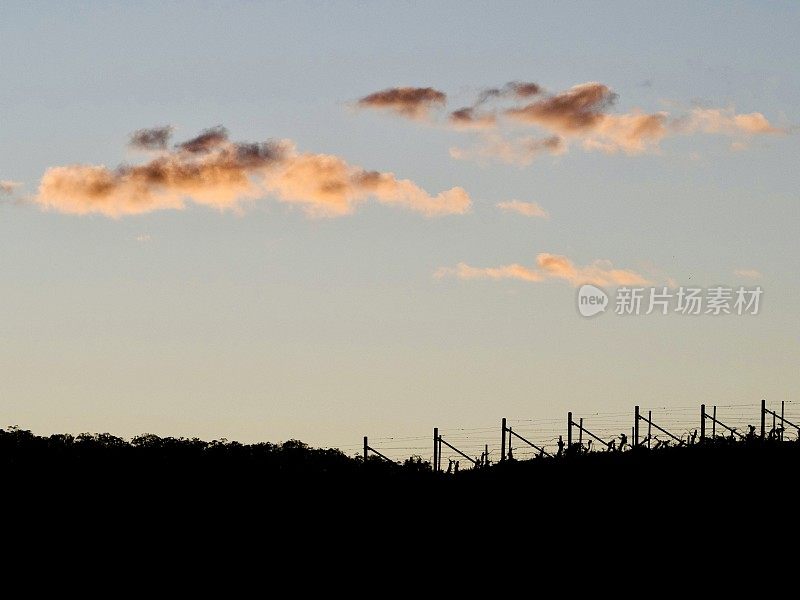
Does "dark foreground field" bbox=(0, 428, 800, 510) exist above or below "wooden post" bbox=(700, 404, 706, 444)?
below

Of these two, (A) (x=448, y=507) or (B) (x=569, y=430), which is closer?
(A) (x=448, y=507)

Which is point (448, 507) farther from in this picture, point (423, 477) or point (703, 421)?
point (703, 421)

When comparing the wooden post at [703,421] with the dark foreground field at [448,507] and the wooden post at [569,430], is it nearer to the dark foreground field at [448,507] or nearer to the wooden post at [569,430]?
the dark foreground field at [448,507]

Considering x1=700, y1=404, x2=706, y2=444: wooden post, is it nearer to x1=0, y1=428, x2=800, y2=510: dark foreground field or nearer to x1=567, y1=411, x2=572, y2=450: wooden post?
x1=0, y1=428, x2=800, y2=510: dark foreground field

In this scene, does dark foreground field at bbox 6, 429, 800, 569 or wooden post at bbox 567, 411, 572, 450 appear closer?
dark foreground field at bbox 6, 429, 800, 569

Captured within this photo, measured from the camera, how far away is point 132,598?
39.1 meters

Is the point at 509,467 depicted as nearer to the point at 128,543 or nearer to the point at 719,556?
the point at 128,543

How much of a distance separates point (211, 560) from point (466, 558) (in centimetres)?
882

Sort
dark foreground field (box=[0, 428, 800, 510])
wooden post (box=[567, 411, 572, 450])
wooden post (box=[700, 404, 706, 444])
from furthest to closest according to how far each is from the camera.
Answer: wooden post (box=[700, 404, 706, 444]) < wooden post (box=[567, 411, 572, 450]) < dark foreground field (box=[0, 428, 800, 510])

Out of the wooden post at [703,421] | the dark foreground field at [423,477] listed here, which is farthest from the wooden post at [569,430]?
the wooden post at [703,421]

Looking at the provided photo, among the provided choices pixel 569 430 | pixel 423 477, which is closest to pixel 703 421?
pixel 569 430

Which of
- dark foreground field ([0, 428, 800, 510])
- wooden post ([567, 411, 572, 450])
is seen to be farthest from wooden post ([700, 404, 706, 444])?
wooden post ([567, 411, 572, 450])

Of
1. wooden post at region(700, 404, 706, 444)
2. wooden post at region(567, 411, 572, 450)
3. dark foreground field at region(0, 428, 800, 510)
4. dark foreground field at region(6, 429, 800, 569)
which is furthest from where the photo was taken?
wooden post at region(700, 404, 706, 444)

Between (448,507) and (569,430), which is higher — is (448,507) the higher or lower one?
the lower one
